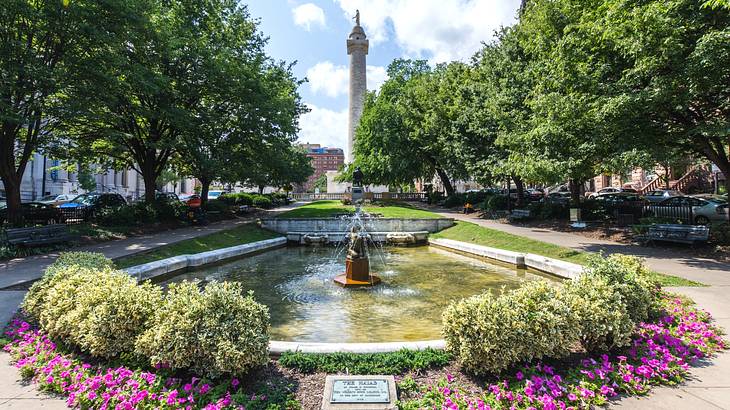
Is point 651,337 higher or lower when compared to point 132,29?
lower

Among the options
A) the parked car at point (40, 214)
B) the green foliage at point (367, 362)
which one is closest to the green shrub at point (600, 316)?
the green foliage at point (367, 362)

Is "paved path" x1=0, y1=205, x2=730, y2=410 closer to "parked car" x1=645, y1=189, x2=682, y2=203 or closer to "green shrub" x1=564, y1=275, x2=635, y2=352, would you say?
"green shrub" x1=564, y1=275, x2=635, y2=352

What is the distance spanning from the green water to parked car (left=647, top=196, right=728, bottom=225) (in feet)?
40.8

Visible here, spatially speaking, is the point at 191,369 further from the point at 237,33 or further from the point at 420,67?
the point at 420,67

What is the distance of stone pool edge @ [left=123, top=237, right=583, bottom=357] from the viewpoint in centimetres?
530

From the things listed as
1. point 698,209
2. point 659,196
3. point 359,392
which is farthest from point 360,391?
point 659,196

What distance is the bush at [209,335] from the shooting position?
168 inches

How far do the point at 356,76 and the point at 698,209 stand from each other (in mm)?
49433

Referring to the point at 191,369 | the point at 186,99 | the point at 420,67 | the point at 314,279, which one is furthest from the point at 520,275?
the point at 420,67

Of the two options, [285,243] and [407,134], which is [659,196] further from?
[285,243]

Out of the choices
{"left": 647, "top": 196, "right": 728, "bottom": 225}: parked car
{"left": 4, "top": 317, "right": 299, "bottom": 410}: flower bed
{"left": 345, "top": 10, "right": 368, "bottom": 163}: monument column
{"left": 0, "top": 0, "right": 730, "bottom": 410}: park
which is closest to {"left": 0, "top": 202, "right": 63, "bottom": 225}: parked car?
{"left": 0, "top": 0, "right": 730, "bottom": 410}: park

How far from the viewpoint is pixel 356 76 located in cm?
6138

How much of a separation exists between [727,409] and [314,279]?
928 centimetres

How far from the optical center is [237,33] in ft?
80.0
